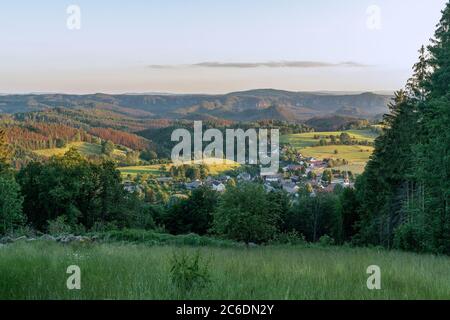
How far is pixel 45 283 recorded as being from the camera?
571 centimetres

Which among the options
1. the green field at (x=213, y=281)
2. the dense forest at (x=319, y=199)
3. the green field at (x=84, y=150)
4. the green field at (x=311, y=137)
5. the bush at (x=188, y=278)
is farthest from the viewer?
the green field at (x=84, y=150)

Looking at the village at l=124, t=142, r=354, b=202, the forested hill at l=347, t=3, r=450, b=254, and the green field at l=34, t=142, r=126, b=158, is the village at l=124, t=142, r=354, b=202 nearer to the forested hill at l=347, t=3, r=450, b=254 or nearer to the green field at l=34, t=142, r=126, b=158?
the green field at l=34, t=142, r=126, b=158

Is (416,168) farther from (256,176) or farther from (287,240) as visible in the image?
(256,176)

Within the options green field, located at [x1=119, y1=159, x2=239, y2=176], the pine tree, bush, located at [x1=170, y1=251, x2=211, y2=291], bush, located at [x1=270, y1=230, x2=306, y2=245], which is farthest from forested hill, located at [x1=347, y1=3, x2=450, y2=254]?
green field, located at [x1=119, y1=159, x2=239, y2=176]

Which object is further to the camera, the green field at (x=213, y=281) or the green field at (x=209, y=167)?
the green field at (x=209, y=167)

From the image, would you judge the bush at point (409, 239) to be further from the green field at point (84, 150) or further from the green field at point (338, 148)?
the green field at point (84, 150)

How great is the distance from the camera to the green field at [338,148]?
9831 cm

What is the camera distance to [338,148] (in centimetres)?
11094

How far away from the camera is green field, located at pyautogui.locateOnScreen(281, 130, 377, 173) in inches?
3871

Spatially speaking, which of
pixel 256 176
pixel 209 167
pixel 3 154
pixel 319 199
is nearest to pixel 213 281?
pixel 3 154

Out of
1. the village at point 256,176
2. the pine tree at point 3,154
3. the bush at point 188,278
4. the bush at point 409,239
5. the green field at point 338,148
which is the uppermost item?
the bush at point 188,278

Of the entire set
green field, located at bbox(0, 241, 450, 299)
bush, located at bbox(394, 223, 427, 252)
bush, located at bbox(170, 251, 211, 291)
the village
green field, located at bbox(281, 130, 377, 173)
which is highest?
bush, located at bbox(170, 251, 211, 291)

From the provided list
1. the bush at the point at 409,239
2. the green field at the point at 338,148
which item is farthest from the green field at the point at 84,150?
the bush at the point at 409,239
